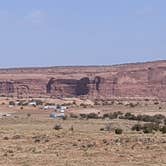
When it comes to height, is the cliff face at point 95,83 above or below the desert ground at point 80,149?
above

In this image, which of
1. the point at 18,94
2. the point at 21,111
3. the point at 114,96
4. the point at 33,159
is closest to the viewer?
the point at 33,159

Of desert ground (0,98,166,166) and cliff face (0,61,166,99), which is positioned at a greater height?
cliff face (0,61,166,99)

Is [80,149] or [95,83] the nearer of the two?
[80,149]

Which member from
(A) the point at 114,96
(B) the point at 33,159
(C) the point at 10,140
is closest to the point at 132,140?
(C) the point at 10,140

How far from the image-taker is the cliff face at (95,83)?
115062mm

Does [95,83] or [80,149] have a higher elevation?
[95,83]

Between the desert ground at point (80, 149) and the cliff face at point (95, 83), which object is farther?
the cliff face at point (95, 83)

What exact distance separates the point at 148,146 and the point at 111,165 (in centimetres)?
631

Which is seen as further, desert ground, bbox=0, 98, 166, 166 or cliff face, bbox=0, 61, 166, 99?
cliff face, bbox=0, 61, 166, 99

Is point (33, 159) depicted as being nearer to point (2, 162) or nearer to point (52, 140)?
point (2, 162)

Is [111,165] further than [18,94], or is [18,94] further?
[18,94]

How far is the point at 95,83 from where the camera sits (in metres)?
115

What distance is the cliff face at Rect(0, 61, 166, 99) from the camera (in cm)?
11506

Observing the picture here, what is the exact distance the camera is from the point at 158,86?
115500 mm
